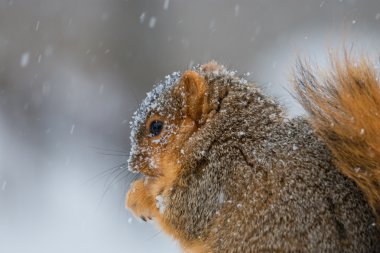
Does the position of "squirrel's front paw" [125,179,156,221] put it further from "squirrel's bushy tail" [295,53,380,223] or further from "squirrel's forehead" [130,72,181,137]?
"squirrel's bushy tail" [295,53,380,223]

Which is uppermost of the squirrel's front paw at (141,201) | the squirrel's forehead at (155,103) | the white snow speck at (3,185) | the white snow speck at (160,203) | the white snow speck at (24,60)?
the white snow speck at (24,60)

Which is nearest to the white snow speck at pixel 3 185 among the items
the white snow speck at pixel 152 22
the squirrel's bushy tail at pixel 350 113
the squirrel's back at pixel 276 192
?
the white snow speck at pixel 152 22

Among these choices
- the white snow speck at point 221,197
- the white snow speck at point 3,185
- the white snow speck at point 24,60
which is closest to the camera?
the white snow speck at point 221,197

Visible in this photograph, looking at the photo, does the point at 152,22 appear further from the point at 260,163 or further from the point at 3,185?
the point at 260,163

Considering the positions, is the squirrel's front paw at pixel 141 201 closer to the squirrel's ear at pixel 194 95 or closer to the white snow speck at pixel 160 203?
the white snow speck at pixel 160 203

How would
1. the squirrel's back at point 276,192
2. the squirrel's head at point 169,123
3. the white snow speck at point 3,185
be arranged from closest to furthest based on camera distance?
the squirrel's back at point 276,192 < the squirrel's head at point 169,123 < the white snow speck at point 3,185

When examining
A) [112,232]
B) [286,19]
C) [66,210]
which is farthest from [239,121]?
[286,19]

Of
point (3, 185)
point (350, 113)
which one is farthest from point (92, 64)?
point (350, 113)

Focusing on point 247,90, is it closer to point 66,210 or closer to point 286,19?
point 66,210
